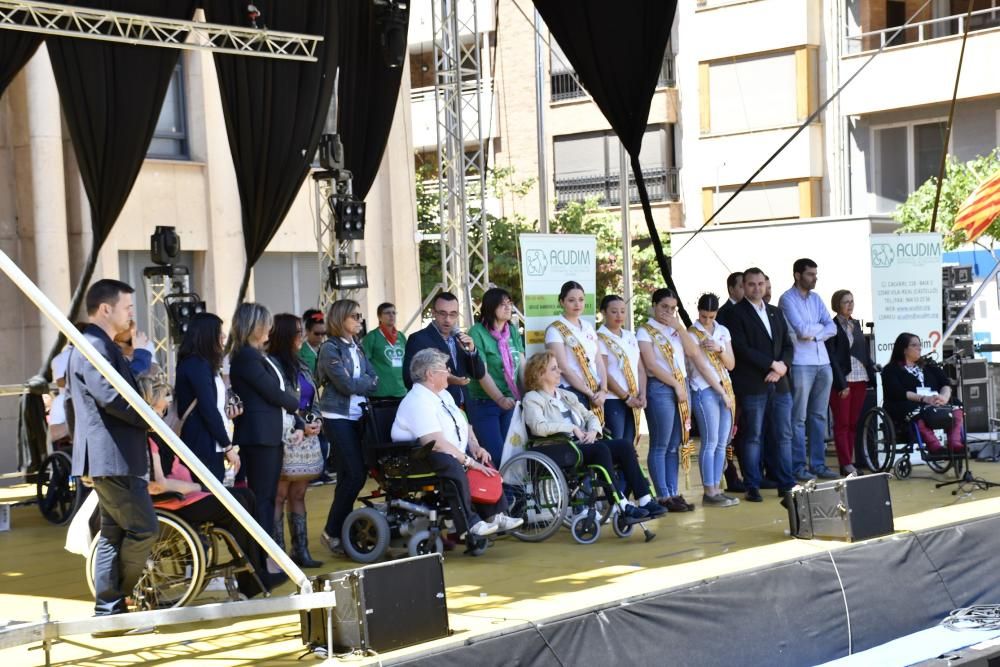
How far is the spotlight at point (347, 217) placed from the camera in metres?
12.8

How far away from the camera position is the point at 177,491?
254 inches

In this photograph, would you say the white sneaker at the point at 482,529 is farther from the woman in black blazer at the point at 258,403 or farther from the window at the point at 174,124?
the window at the point at 174,124

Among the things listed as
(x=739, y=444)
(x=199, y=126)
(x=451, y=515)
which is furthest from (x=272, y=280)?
(x=451, y=515)

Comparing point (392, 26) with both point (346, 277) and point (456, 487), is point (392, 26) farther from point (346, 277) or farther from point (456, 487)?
point (456, 487)

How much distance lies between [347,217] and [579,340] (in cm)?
477

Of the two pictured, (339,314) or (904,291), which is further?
(904,291)

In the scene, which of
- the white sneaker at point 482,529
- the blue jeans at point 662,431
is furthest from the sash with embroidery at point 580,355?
the white sneaker at point 482,529

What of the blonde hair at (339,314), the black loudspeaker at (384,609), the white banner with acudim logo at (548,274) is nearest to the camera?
the black loudspeaker at (384,609)

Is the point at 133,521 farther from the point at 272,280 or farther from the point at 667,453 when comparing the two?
the point at 272,280

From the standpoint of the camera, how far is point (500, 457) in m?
8.73

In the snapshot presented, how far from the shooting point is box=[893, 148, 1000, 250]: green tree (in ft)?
75.8

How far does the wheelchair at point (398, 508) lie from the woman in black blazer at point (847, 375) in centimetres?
422

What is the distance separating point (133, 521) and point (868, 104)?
76.9ft

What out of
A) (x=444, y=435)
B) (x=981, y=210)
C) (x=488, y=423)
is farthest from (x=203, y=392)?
(x=981, y=210)
